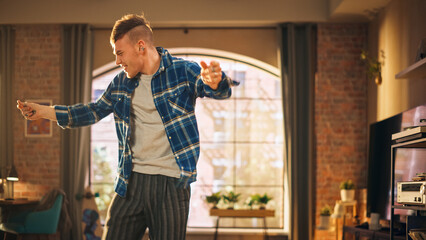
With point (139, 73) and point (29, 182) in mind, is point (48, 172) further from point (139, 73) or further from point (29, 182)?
point (139, 73)

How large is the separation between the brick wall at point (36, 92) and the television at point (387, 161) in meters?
4.01

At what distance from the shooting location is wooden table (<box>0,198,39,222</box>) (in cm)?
700

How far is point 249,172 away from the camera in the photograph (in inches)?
380

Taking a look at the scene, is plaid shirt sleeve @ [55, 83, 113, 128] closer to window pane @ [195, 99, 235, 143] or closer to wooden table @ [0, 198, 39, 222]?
wooden table @ [0, 198, 39, 222]

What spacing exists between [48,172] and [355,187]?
397 centimetres

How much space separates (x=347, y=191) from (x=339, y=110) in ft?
3.85

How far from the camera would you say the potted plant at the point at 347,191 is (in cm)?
709

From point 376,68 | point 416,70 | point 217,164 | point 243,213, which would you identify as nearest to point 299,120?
point 376,68

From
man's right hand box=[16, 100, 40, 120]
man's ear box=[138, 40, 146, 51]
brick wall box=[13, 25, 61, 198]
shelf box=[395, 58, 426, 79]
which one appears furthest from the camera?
brick wall box=[13, 25, 61, 198]

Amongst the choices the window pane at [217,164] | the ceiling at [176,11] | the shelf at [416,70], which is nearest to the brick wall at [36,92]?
the ceiling at [176,11]

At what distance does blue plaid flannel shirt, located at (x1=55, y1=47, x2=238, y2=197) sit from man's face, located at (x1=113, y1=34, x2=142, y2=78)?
6 cm

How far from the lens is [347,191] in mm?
7082

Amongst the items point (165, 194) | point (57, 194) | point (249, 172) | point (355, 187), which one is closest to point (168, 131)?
point (165, 194)

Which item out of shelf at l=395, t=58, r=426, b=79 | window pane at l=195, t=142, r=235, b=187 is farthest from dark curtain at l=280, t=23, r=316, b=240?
shelf at l=395, t=58, r=426, b=79
